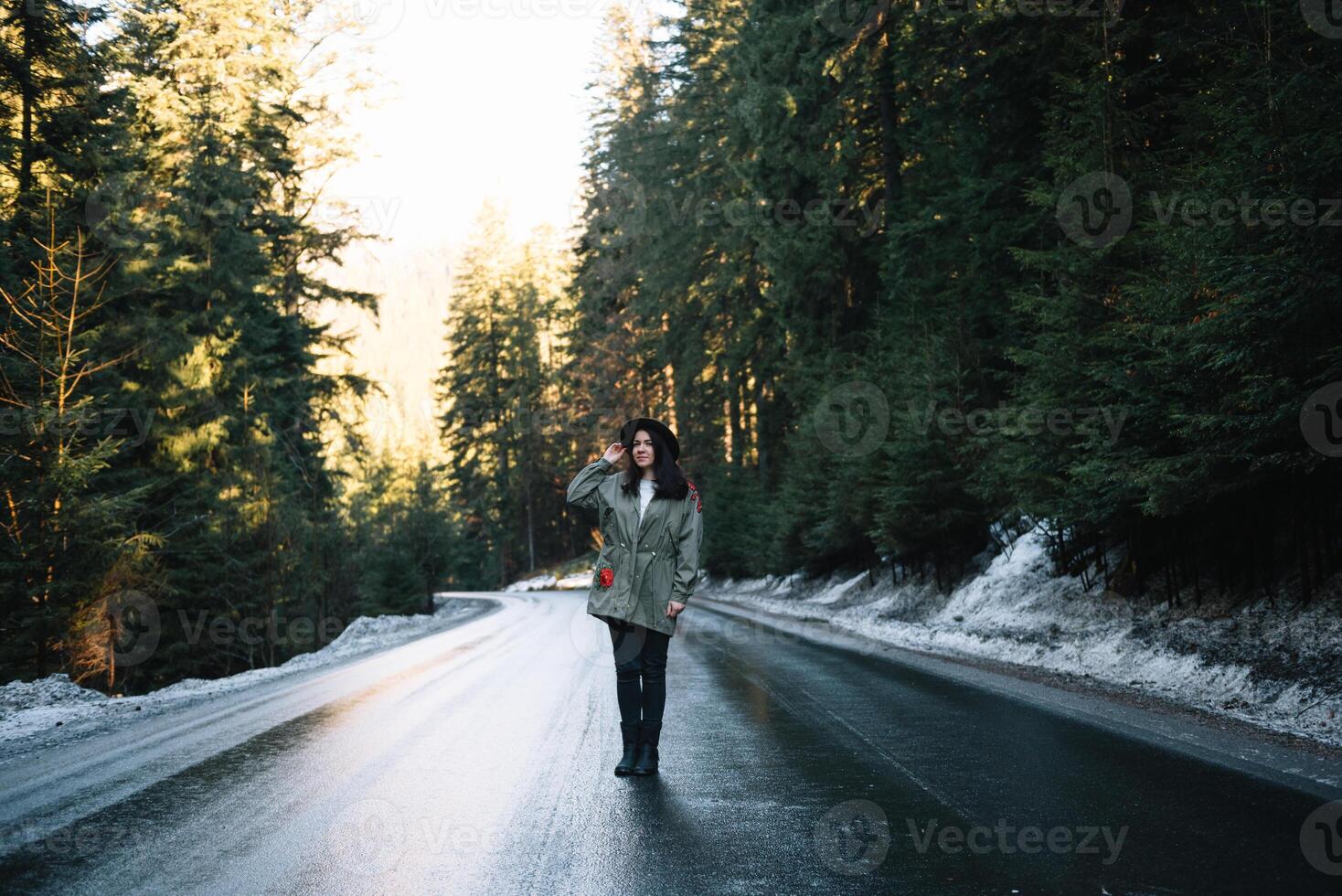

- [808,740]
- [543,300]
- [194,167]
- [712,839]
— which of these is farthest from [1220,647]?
[543,300]

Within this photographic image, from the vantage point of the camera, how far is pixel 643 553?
6184mm

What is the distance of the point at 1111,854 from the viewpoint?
13.7 ft

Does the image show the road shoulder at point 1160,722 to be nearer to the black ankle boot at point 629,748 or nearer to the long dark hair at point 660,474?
the black ankle boot at point 629,748

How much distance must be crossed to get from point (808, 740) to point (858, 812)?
1999mm

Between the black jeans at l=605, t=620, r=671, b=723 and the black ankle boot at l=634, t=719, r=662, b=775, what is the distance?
0.17 ft

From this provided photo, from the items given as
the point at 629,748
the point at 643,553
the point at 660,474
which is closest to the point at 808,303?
the point at 660,474

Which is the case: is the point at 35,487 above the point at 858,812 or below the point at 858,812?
above

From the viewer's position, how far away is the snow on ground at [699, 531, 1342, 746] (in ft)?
24.4

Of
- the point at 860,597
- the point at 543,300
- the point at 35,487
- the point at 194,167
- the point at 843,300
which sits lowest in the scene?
the point at 860,597

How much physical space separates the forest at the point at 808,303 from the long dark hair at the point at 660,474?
4.31 metres

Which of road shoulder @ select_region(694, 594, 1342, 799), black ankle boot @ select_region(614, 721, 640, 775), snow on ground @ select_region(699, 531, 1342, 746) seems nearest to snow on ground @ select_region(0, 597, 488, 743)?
black ankle boot @ select_region(614, 721, 640, 775)

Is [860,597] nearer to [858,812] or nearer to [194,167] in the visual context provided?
[858,812]

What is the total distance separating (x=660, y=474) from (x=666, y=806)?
6.83ft

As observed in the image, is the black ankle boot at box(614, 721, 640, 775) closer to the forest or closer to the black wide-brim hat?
the black wide-brim hat
